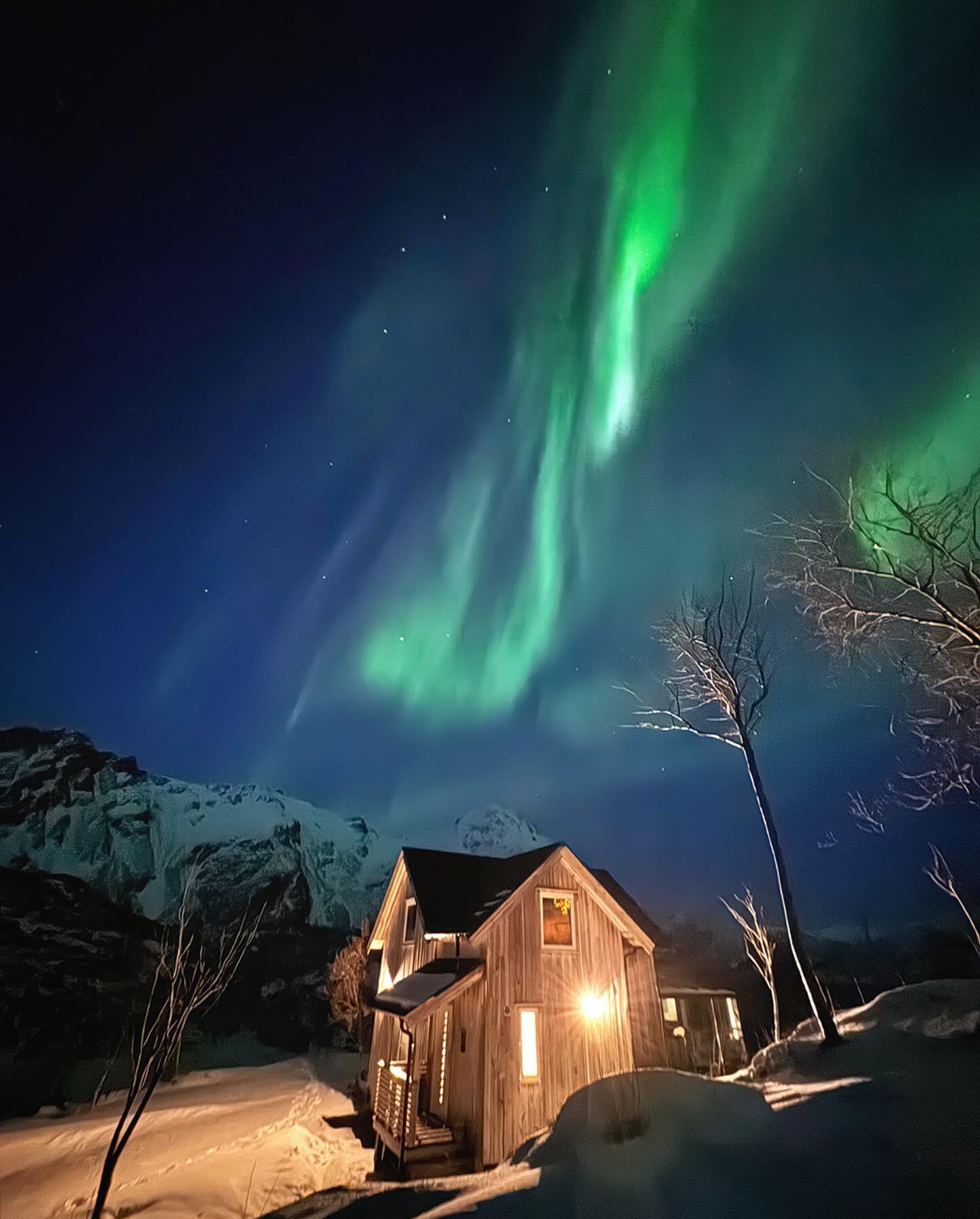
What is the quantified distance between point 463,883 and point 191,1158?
13.1 metres

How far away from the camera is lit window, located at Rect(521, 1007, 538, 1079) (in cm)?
1659

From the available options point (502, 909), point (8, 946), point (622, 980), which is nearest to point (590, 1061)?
point (622, 980)

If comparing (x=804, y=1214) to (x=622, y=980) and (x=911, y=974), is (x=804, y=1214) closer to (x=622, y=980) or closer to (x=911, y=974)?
(x=622, y=980)

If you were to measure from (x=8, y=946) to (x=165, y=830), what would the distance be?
74.1 meters

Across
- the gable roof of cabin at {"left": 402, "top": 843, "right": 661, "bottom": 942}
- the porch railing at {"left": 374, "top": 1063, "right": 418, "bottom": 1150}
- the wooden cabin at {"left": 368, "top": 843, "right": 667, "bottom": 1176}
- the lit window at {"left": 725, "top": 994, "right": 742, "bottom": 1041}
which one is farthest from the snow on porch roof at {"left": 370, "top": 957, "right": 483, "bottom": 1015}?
the lit window at {"left": 725, "top": 994, "right": 742, "bottom": 1041}

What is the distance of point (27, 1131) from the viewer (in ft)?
81.6

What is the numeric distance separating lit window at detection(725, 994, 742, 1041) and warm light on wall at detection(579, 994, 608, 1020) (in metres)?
19.9

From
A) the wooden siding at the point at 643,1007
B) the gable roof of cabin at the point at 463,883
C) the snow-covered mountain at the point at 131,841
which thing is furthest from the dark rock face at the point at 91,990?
the wooden siding at the point at 643,1007

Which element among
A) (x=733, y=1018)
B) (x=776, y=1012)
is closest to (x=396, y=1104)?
(x=776, y=1012)

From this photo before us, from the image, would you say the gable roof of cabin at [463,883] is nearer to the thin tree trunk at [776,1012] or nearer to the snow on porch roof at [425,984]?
the snow on porch roof at [425,984]

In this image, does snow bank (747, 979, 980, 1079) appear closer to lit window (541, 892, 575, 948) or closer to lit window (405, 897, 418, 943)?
lit window (541, 892, 575, 948)

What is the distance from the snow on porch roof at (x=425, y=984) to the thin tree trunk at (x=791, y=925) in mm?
9907

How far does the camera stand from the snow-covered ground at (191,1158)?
15.2 meters

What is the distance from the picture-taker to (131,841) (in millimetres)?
104562
